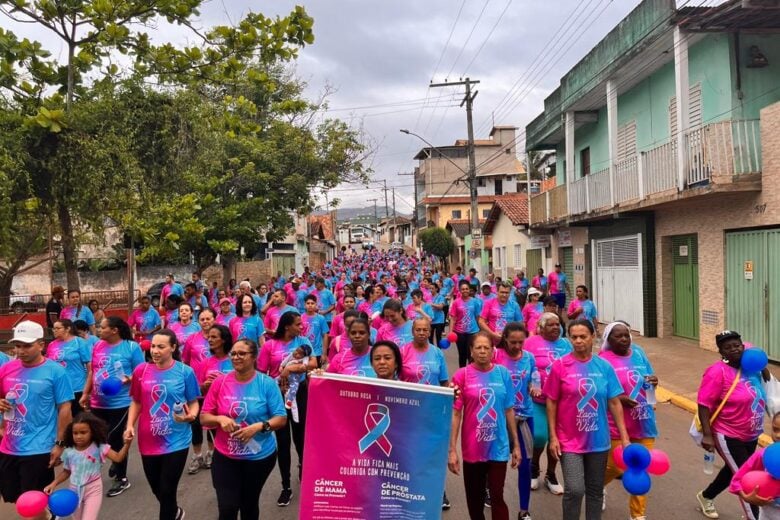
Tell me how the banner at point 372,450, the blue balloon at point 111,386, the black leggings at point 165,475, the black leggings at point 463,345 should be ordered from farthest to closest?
the black leggings at point 463,345 < the blue balloon at point 111,386 < the black leggings at point 165,475 < the banner at point 372,450

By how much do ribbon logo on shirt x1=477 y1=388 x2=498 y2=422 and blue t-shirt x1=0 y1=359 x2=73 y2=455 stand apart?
3.10 m

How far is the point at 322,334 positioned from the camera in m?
8.26

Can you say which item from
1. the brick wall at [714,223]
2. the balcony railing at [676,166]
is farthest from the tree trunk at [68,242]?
the brick wall at [714,223]

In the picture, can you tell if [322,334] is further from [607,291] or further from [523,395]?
[607,291]

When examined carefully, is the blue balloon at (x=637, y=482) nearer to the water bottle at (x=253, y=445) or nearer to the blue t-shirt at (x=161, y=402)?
the water bottle at (x=253, y=445)

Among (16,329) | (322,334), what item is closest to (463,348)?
(322,334)

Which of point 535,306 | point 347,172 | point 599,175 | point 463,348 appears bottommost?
point 463,348

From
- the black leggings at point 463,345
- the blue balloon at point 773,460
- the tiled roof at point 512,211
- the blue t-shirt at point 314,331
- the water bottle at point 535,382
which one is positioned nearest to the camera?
the blue balloon at point 773,460

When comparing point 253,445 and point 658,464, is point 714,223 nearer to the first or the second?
point 658,464

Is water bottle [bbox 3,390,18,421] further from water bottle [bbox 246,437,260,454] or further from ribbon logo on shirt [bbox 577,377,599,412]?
ribbon logo on shirt [bbox 577,377,599,412]

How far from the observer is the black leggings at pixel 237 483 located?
150 inches

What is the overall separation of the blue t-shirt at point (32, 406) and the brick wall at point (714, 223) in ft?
34.4

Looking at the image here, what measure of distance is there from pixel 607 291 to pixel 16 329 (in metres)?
15.3

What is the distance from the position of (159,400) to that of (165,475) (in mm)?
522
